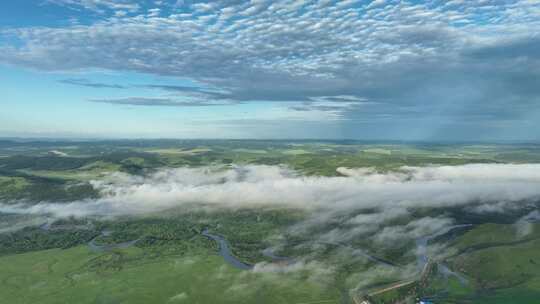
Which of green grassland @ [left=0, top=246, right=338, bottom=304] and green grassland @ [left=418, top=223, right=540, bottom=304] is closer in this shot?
green grassland @ [left=0, top=246, right=338, bottom=304]

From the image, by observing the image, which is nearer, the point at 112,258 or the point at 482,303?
the point at 482,303

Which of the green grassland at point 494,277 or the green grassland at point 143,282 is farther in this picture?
the green grassland at point 494,277

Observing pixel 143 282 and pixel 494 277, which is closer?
pixel 143 282

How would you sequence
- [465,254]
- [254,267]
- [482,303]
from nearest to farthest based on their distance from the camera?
[482,303]
[254,267]
[465,254]

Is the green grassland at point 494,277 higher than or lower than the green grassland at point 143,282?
higher

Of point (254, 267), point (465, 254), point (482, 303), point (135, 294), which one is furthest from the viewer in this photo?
point (465, 254)

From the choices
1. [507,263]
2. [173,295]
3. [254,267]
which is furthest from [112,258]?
[507,263]

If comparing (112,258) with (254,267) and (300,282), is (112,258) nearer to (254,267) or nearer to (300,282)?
(254,267)

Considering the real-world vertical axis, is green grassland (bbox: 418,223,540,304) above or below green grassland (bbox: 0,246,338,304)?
above

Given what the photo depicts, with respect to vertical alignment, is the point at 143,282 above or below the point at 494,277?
below
